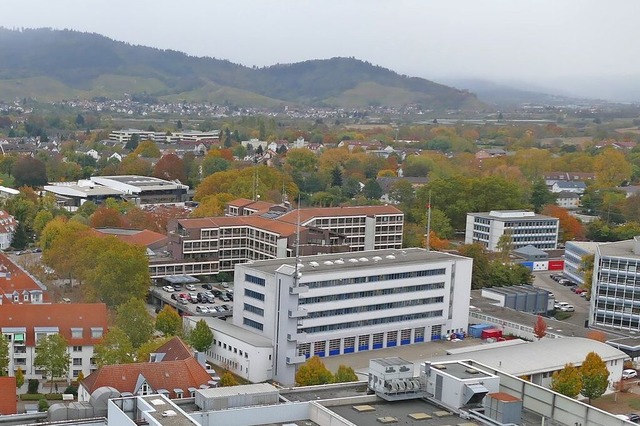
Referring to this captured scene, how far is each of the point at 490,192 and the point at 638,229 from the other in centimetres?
640

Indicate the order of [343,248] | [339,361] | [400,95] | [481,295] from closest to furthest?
1. [339,361]
2. [481,295]
3. [343,248]
4. [400,95]

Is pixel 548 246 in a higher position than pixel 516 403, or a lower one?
lower

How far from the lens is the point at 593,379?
1758 cm

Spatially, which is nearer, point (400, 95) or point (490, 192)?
point (490, 192)

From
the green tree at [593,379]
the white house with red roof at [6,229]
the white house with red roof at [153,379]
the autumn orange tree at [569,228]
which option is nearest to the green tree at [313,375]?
the white house with red roof at [153,379]

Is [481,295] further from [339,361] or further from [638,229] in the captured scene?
[638,229]

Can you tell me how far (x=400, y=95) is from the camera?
6654 inches

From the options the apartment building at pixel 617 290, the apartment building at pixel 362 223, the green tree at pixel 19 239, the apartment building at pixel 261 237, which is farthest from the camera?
the green tree at pixel 19 239

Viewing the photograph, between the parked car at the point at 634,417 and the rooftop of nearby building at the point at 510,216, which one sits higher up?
the rooftop of nearby building at the point at 510,216

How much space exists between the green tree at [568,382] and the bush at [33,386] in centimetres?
1002

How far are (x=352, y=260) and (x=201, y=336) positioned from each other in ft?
14.0

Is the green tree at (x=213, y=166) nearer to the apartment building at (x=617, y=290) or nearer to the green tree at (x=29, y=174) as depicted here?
the green tree at (x=29, y=174)

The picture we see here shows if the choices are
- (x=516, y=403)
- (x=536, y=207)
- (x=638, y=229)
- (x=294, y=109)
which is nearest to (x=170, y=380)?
(x=516, y=403)

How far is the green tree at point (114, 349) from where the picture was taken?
16.7 m
